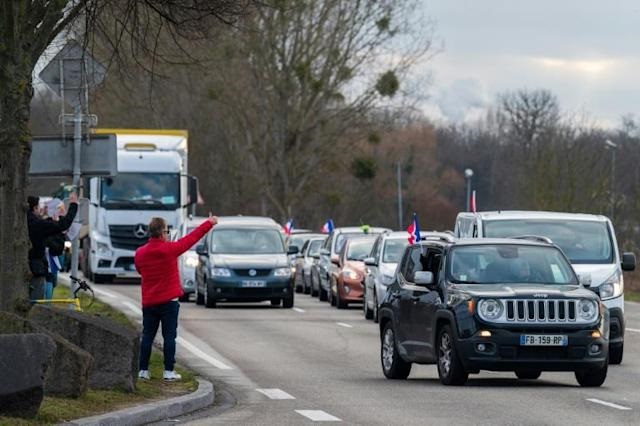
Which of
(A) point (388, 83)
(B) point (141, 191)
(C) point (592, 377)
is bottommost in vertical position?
(C) point (592, 377)

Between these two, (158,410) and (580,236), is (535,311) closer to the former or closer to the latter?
(158,410)

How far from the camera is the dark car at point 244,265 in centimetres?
3481

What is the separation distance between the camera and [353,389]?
1689 centimetres

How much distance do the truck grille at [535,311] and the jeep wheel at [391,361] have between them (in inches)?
77.9

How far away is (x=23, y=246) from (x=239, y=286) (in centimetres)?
1878

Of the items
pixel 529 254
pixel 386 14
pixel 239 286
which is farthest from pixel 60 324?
pixel 386 14

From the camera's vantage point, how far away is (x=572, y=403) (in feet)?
50.0

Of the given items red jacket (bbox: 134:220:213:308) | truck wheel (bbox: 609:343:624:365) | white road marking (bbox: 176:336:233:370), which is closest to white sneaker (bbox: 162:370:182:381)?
red jacket (bbox: 134:220:213:308)

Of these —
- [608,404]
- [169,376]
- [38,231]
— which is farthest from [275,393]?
[38,231]

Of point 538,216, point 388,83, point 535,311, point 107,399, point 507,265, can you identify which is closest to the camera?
point 107,399

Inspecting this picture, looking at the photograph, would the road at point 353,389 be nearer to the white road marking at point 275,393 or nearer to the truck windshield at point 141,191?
the white road marking at point 275,393

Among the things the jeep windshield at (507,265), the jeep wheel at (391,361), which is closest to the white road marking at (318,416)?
the jeep windshield at (507,265)

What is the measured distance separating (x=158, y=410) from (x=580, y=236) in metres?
9.99

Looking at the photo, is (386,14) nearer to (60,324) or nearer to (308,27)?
(308,27)
